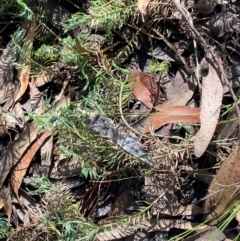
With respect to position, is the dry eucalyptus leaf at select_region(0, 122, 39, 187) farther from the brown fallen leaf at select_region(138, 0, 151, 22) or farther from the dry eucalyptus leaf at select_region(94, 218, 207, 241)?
the brown fallen leaf at select_region(138, 0, 151, 22)

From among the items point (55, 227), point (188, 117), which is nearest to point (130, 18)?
point (188, 117)

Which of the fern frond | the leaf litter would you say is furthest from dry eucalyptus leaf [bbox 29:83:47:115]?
the fern frond

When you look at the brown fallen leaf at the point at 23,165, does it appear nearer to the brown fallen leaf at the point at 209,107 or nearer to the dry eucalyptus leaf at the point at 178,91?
the dry eucalyptus leaf at the point at 178,91

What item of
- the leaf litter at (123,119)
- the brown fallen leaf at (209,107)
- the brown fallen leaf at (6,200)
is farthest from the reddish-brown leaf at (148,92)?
the brown fallen leaf at (6,200)

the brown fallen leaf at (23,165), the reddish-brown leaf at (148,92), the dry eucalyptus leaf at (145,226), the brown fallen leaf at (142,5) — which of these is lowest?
the dry eucalyptus leaf at (145,226)

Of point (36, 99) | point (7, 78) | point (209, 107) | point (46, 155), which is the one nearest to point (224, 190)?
point (209, 107)
